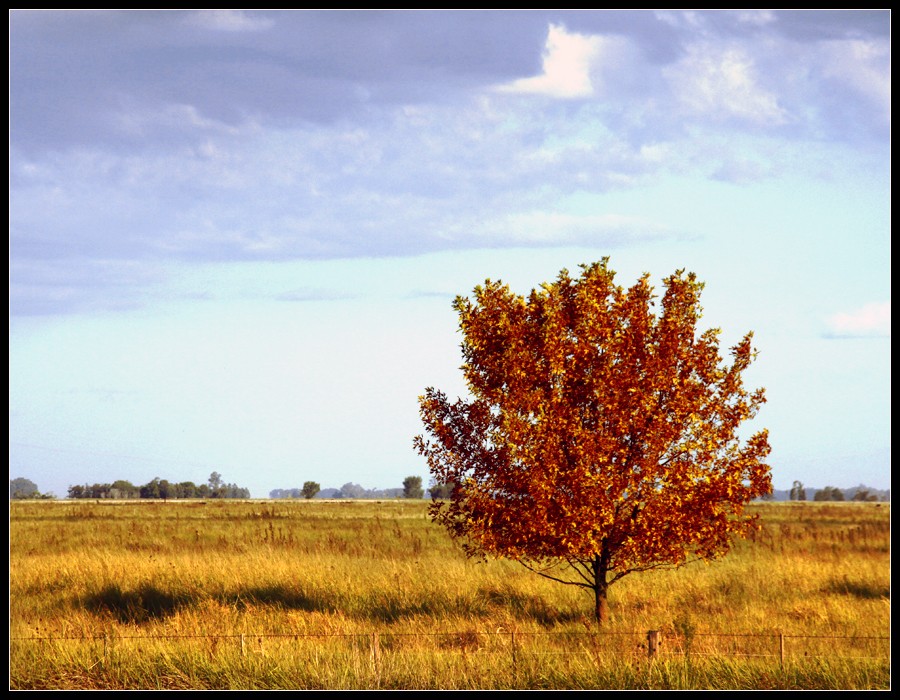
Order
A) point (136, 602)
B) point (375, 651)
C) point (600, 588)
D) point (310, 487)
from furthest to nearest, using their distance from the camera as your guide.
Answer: point (310, 487) → point (136, 602) → point (600, 588) → point (375, 651)

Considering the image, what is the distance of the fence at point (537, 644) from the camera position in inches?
679

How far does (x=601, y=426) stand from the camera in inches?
741

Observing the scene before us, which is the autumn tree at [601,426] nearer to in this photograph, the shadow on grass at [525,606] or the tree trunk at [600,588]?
the tree trunk at [600,588]

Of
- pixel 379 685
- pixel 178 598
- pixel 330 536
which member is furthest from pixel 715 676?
pixel 330 536

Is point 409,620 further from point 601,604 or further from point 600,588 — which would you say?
point 600,588

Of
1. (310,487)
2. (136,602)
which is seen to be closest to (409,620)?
(136,602)

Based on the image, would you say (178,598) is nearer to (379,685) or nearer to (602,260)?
(379,685)

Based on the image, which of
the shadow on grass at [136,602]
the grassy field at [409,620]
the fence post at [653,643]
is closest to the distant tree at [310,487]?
the grassy field at [409,620]

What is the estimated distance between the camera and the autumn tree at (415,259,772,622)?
18.5 meters

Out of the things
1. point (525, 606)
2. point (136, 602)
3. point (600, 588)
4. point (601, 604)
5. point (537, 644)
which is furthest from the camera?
point (136, 602)

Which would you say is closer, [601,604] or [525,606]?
[601,604]

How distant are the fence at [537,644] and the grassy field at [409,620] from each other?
0.06m

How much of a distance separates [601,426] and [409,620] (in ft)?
A: 24.6

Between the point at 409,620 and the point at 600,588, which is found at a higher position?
the point at 600,588
